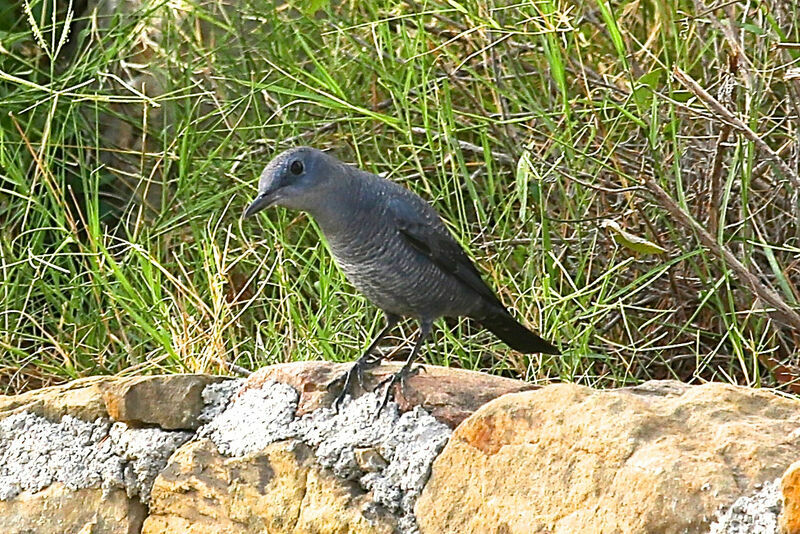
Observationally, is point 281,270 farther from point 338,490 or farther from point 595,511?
point 595,511

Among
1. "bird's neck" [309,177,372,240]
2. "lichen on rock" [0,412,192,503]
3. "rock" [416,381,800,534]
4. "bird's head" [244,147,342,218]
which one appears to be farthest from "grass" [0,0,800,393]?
"rock" [416,381,800,534]

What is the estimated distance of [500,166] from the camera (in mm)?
3318

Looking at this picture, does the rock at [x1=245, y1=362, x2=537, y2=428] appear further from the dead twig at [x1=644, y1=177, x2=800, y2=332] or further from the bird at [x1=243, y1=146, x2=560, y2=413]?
the dead twig at [x1=644, y1=177, x2=800, y2=332]

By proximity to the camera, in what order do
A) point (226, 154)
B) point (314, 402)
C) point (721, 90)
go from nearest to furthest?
point (314, 402)
point (721, 90)
point (226, 154)

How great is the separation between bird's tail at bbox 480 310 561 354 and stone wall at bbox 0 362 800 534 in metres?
0.46

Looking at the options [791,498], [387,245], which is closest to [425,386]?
[387,245]

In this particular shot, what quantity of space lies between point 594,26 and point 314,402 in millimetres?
1593

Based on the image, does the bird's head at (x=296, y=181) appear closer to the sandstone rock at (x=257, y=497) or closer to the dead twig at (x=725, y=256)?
the sandstone rock at (x=257, y=497)

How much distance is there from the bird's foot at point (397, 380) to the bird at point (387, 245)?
0.08 feet

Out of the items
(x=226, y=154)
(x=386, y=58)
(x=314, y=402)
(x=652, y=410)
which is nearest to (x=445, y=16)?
(x=386, y=58)

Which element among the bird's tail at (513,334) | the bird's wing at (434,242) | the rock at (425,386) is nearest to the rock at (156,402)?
the rock at (425,386)

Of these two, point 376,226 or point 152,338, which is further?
point 152,338

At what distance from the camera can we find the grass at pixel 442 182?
2.82 m

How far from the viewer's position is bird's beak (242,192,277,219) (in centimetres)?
221
